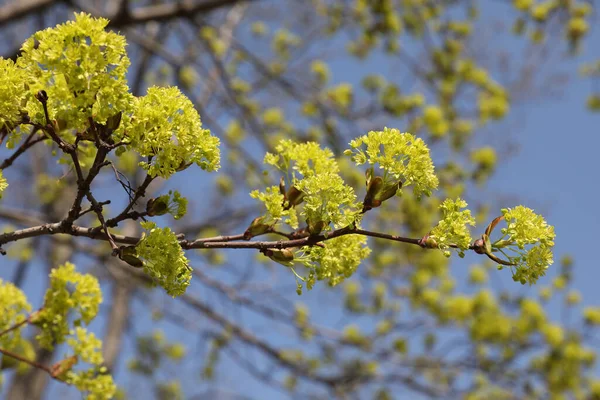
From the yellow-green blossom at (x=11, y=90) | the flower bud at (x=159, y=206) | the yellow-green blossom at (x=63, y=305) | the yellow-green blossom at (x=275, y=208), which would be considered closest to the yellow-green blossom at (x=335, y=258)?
the yellow-green blossom at (x=275, y=208)

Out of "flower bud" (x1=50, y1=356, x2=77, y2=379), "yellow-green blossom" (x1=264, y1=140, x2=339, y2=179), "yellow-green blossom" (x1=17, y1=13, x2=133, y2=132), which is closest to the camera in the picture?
A: "yellow-green blossom" (x1=17, y1=13, x2=133, y2=132)

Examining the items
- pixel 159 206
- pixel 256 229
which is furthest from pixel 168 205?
pixel 256 229

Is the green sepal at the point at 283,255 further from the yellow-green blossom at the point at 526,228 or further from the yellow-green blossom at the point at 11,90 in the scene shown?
the yellow-green blossom at the point at 11,90

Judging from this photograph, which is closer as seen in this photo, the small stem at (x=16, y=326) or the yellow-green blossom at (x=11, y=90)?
the yellow-green blossom at (x=11, y=90)

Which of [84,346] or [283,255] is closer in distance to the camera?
[283,255]

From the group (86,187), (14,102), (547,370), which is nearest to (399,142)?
(86,187)

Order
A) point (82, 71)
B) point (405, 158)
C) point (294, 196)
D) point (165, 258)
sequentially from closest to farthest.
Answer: point (82, 71), point (165, 258), point (405, 158), point (294, 196)

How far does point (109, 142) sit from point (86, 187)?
0.12 m

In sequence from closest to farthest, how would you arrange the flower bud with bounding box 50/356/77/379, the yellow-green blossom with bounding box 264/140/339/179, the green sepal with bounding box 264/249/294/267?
the green sepal with bounding box 264/249/294/267, the yellow-green blossom with bounding box 264/140/339/179, the flower bud with bounding box 50/356/77/379

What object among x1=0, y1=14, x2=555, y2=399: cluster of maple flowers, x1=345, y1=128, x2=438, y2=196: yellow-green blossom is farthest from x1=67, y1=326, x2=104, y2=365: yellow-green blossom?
x1=345, y1=128, x2=438, y2=196: yellow-green blossom

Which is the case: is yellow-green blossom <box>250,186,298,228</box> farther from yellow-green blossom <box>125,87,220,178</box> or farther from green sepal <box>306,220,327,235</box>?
yellow-green blossom <box>125,87,220,178</box>

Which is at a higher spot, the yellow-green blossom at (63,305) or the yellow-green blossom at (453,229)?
the yellow-green blossom at (453,229)

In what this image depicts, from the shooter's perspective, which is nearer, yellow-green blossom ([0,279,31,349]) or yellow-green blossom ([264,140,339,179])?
yellow-green blossom ([264,140,339,179])

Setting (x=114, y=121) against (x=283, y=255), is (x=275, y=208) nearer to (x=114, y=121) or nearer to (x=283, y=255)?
(x=283, y=255)
